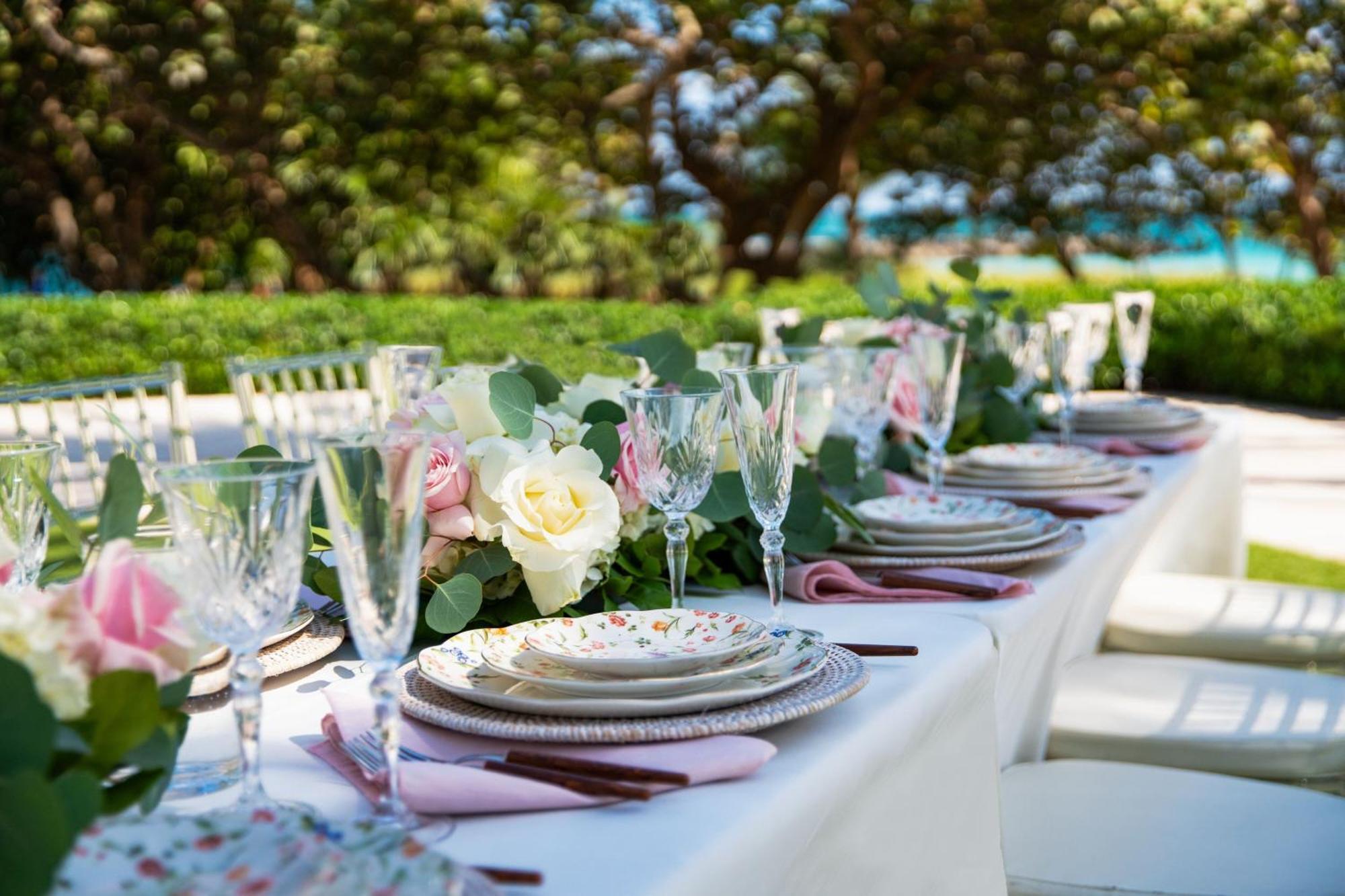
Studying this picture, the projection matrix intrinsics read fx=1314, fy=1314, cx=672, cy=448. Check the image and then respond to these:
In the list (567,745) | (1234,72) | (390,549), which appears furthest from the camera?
(1234,72)

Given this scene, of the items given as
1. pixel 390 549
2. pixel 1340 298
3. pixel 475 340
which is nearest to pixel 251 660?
pixel 390 549

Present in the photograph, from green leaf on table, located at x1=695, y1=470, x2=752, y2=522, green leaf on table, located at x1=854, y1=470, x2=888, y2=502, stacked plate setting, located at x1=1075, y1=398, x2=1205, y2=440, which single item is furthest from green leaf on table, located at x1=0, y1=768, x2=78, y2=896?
stacked plate setting, located at x1=1075, y1=398, x2=1205, y2=440

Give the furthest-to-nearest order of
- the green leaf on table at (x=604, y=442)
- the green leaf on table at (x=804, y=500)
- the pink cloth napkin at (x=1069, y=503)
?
the pink cloth napkin at (x=1069, y=503), the green leaf on table at (x=804, y=500), the green leaf on table at (x=604, y=442)

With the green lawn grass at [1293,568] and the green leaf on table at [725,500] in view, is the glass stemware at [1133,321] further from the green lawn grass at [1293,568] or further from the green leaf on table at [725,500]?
the green lawn grass at [1293,568]

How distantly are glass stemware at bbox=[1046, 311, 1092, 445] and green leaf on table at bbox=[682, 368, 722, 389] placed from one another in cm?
137

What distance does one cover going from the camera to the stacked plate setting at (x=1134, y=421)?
10.4 ft

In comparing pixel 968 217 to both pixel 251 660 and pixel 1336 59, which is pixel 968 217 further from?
pixel 251 660

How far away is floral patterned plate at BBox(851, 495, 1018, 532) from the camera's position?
1.82 metres

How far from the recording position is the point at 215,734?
1.08m

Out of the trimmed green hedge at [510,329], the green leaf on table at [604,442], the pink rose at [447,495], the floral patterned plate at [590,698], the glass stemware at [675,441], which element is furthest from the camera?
the trimmed green hedge at [510,329]

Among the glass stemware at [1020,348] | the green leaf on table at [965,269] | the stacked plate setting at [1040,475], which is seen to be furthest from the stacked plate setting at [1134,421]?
the stacked plate setting at [1040,475]

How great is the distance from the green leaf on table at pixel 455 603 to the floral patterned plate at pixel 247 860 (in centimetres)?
56

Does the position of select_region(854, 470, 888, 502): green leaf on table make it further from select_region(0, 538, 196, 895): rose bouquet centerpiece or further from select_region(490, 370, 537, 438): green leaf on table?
select_region(0, 538, 196, 895): rose bouquet centerpiece

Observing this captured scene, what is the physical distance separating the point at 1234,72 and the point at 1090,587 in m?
13.8
